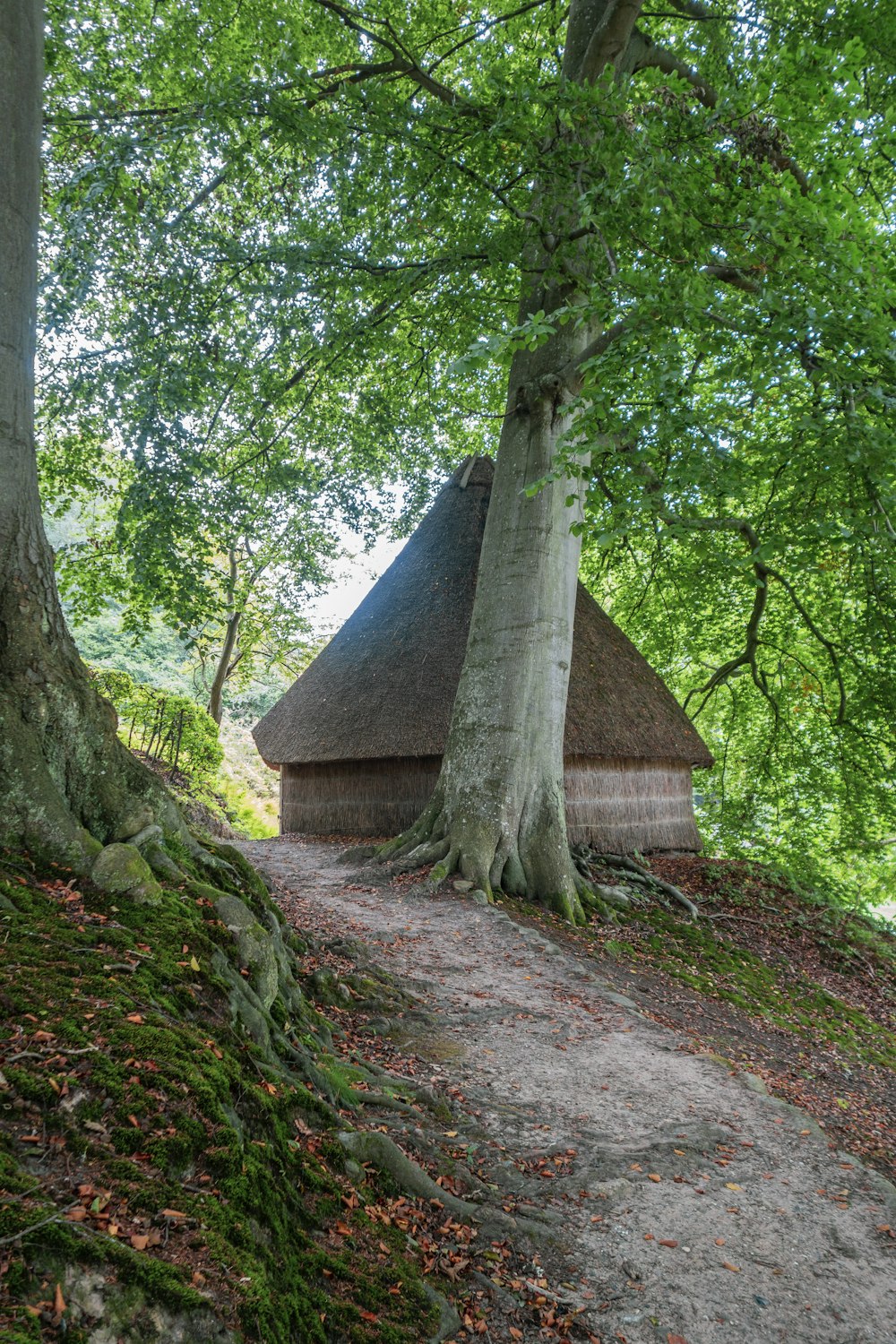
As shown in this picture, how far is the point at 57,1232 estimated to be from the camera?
1625 mm

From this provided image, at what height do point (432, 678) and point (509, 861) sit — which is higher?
point (432, 678)

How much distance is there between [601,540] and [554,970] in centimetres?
355

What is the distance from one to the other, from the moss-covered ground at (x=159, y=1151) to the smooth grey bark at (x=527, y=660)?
5.21m

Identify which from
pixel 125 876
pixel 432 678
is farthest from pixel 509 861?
pixel 125 876

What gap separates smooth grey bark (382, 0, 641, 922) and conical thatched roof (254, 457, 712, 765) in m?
2.21

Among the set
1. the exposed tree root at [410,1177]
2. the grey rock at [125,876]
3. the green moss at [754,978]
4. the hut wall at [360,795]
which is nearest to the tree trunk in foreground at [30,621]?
the grey rock at [125,876]

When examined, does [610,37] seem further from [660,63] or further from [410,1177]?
[410,1177]

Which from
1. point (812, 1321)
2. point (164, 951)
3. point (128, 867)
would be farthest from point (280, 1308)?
point (812, 1321)

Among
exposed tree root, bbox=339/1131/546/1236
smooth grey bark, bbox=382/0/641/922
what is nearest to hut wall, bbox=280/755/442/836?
smooth grey bark, bbox=382/0/641/922

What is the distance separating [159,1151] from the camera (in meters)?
2.12

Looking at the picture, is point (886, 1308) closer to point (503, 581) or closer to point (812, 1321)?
point (812, 1321)

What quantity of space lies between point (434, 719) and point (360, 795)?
197 cm

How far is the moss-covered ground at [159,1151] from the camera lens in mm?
1709

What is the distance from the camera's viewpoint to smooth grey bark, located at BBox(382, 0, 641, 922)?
27.8 ft
